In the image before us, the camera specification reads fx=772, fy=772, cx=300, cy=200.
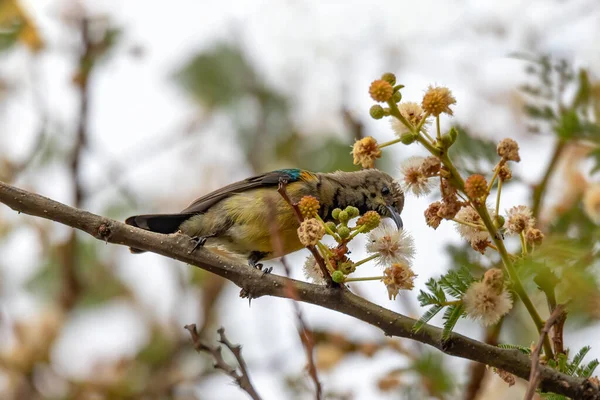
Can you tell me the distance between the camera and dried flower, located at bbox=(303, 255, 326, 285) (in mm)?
2863

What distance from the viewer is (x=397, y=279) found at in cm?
Answer: 255

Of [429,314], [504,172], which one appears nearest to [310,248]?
[429,314]

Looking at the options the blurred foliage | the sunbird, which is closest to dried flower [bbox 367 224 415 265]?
the sunbird

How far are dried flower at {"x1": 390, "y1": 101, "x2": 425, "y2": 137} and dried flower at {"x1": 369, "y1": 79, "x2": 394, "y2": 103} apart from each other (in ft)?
0.43

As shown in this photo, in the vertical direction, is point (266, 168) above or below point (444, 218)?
above

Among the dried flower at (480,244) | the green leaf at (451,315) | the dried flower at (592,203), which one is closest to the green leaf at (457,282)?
the green leaf at (451,315)

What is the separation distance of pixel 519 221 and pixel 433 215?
10.6 inches

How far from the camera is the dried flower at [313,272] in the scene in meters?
2.86

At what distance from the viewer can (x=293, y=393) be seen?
16.1 feet

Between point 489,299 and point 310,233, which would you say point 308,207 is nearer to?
point 310,233

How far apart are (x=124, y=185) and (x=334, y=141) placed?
79.0 inches

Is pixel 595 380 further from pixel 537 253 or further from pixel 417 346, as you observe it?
pixel 417 346

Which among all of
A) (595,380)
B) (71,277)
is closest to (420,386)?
(595,380)

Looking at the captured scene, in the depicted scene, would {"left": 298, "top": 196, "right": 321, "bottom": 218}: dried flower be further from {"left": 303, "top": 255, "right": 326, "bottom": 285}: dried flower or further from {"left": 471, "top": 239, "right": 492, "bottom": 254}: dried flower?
{"left": 471, "top": 239, "right": 492, "bottom": 254}: dried flower
